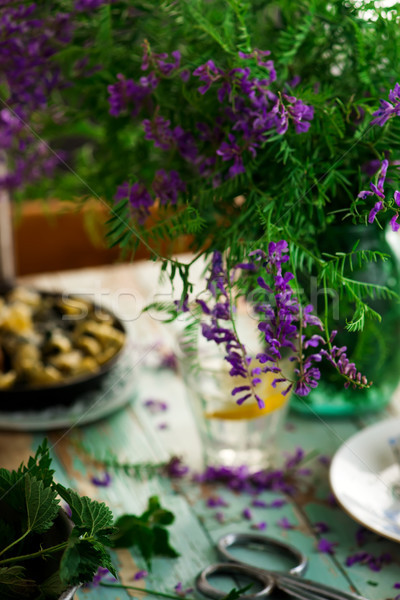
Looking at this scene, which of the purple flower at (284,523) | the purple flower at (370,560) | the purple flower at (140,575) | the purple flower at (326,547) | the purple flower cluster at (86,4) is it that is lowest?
the purple flower at (140,575)

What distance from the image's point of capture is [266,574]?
0.73 meters

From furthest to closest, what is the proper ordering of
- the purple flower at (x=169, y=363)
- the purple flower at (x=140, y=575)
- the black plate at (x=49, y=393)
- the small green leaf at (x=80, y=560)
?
1. the purple flower at (x=169, y=363)
2. the black plate at (x=49, y=393)
3. the purple flower at (x=140, y=575)
4. the small green leaf at (x=80, y=560)

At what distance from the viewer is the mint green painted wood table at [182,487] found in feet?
2.55

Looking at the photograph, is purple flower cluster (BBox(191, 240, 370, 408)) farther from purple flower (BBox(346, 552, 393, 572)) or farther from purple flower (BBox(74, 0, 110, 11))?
purple flower (BBox(74, 0, 110, 11))

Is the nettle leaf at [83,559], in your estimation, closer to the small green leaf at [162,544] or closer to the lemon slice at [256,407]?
the small green leaf at [162,544]

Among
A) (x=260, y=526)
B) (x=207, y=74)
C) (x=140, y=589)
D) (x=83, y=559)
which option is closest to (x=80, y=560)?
(x=83, y=559)

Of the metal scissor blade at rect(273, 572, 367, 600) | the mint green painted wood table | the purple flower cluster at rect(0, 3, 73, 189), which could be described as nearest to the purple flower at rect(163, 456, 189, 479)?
the mint green painted wood table

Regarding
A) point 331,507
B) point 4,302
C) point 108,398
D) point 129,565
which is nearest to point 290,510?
point 331,507

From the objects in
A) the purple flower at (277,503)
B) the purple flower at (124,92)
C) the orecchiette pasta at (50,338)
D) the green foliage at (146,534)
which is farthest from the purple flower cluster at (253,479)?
the purple flower at (124,92)

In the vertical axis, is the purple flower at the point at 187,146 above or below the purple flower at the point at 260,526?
above

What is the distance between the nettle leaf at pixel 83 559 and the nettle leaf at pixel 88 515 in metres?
0.01

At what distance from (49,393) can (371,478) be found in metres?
0.41

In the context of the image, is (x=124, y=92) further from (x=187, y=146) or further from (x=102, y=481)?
(x=102, y=481)

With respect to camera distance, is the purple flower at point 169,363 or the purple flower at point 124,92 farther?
the purple flower at point 169,363
